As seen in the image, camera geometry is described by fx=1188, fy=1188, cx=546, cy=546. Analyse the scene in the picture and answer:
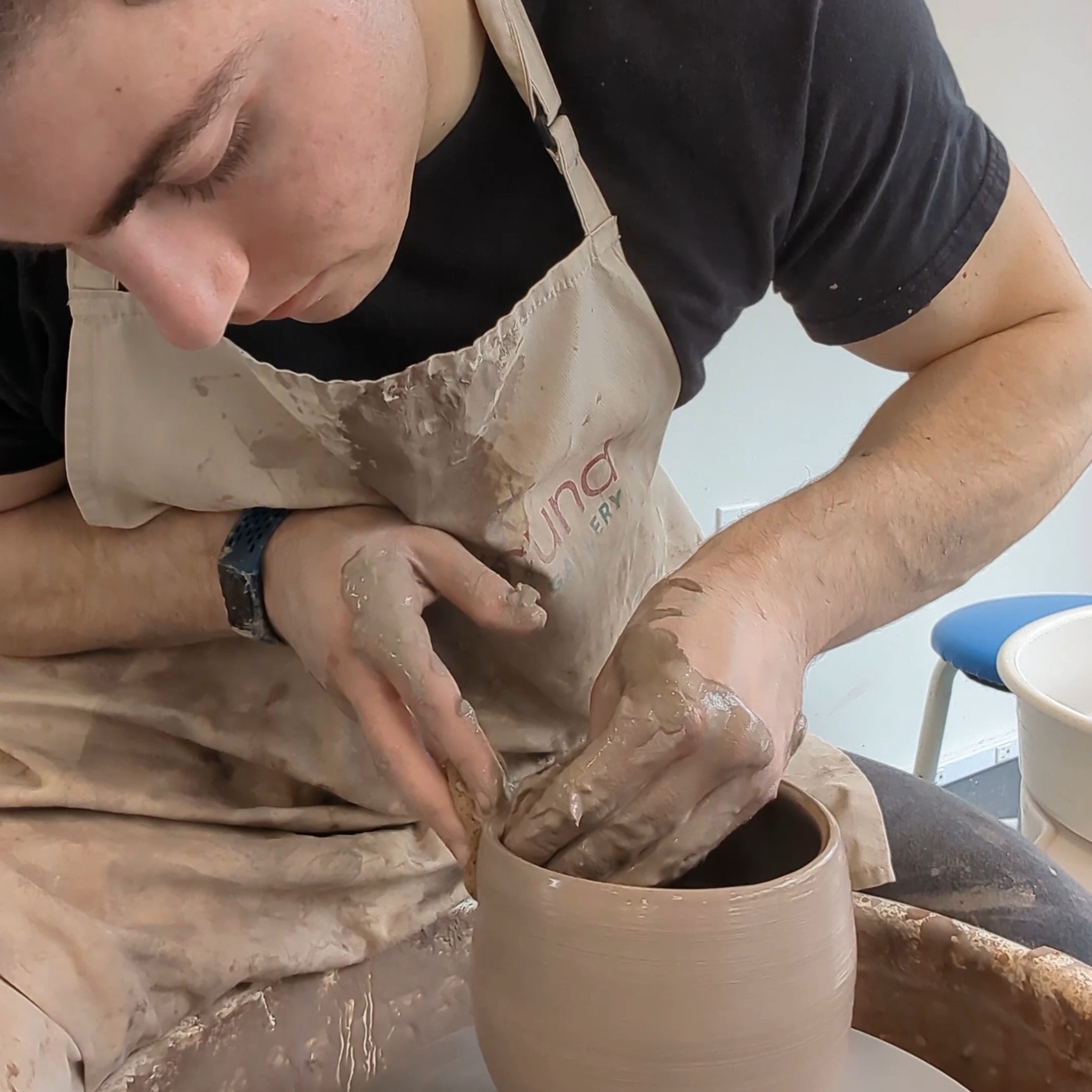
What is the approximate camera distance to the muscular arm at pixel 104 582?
91cm

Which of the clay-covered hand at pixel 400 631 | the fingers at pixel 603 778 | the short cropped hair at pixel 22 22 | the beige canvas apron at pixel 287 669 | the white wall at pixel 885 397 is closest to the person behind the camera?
the short cropped hair at pixel 22 22

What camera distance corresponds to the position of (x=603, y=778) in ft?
1.92

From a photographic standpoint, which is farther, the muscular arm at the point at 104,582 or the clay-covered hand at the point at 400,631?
the muscular arm at the point at 104,582

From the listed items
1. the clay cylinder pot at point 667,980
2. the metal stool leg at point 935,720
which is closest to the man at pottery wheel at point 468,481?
the clay cylinder pot at point 667,980

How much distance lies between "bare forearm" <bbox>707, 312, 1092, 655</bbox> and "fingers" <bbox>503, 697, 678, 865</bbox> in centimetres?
18

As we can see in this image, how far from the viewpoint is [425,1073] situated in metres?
0.73

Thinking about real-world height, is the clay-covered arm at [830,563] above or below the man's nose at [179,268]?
below

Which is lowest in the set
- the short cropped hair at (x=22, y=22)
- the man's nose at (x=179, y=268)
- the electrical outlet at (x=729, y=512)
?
the electrical outlet at (x=729, y=512)

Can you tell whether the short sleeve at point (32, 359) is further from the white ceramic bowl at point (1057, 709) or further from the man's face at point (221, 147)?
the white ceramic bowl at point (1057, 709)

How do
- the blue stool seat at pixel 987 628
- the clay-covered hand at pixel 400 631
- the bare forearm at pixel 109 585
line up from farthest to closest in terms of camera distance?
the blue stool seat at pixel 987 628 → the bare forearm at pixel 109 585 → the clay-covered hand at pixel 400 631

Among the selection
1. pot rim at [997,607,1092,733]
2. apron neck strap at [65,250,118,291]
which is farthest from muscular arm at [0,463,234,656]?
pot rim at [997,607,1092,733]

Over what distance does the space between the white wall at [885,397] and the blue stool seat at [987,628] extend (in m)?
0.38

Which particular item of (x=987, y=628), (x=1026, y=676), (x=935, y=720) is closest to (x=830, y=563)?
(x=1026, y=676)

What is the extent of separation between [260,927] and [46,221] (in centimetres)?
51
